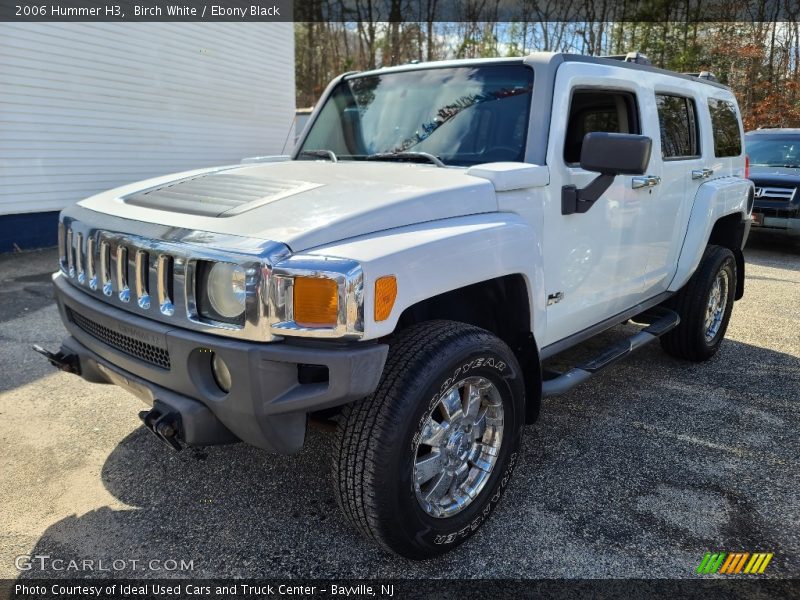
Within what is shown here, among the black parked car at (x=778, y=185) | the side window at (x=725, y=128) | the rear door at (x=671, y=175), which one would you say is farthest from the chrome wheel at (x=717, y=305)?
the black parked car at (x=778, y=185)

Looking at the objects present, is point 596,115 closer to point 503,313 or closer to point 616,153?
point 616,153

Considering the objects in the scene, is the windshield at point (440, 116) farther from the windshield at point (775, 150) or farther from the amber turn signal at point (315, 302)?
the windshield at point (775, 150)

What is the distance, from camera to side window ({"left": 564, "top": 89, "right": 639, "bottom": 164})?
124 inches

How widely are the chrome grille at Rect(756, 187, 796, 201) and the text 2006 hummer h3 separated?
6762 millimetres

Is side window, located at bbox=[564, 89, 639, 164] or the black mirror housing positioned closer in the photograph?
the black mirror housing

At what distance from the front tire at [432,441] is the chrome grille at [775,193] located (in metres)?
8.71

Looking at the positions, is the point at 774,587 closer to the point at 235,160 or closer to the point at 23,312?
the point at 23,312

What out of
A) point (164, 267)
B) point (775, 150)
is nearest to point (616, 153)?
point (164, 267)

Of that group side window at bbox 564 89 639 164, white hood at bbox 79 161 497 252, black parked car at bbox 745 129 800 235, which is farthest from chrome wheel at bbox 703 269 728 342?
black parked car at bbox 745 129 800 235

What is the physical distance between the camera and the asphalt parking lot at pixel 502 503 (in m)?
2.46

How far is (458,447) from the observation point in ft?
8.37

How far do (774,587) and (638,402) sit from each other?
1734 millimetres

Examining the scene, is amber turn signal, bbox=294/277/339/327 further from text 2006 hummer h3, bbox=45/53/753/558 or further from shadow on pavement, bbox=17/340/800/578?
shadow on pavement, bbox=17/340/800/578

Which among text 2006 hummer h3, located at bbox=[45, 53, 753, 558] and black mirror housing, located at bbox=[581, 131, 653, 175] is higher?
black mirror housing, located at bbox=[581, 131, 653, 175]
